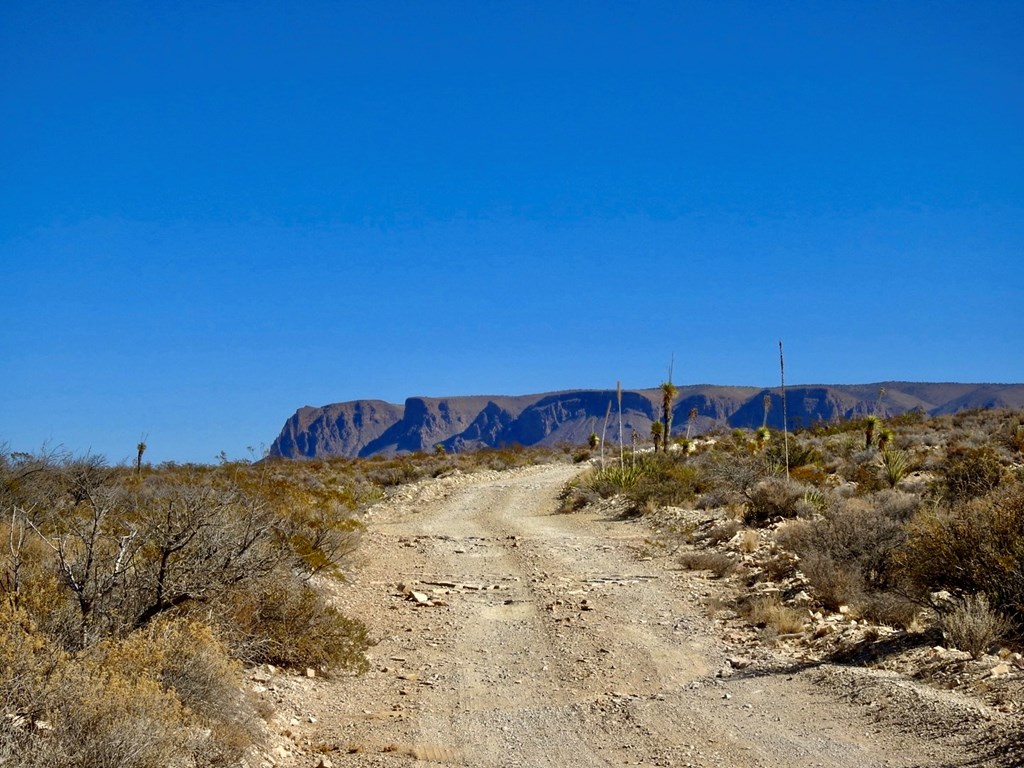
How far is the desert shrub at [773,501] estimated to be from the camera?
19125mm

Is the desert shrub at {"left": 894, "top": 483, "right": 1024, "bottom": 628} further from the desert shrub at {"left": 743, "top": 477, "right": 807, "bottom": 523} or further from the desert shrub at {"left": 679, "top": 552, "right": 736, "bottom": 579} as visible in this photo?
the desert shrub at {"left": 743, "top": 477, "right": 807, "bottom": 523}

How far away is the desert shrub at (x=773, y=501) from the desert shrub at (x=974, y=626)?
1058 cm

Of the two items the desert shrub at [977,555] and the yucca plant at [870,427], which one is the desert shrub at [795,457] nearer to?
the yucca plant at [870,427]

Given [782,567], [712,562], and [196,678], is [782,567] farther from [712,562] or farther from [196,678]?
[196,678]

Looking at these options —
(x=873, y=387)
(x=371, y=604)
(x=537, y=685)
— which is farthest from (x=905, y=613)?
(x=873, y=387)

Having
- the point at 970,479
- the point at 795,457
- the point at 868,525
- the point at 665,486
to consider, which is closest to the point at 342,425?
the point at 795,457

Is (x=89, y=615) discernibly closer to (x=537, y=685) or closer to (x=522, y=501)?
(x=537, y=685)

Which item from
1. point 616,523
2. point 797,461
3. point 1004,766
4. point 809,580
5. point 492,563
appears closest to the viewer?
point 1004,766

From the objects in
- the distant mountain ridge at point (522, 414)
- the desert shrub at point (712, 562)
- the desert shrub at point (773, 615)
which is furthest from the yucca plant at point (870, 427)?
the distant mountain ridge at point (522, 414)

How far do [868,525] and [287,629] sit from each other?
27.2 feet

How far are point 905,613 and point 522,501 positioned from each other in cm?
1965

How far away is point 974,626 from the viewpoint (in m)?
7.96

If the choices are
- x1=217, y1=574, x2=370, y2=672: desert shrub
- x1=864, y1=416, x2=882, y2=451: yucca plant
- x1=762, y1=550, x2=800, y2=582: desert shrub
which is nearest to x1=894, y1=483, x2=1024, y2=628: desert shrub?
x1=762, y1=550, x2=800, y2=582: desert shrub

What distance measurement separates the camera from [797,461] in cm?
2812
